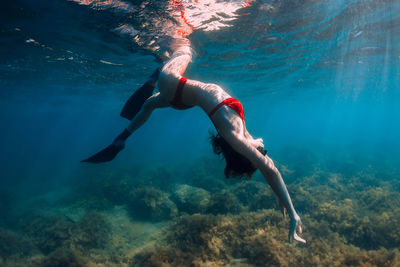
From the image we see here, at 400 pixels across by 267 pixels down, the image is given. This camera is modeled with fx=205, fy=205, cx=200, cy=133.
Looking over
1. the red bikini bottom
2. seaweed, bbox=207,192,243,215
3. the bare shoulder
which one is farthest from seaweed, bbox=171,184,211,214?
the red bikini bottom

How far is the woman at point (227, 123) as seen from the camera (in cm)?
253

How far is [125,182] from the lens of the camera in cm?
1727

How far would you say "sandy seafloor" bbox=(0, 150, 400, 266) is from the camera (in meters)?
5.54

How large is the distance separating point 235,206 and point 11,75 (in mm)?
21715

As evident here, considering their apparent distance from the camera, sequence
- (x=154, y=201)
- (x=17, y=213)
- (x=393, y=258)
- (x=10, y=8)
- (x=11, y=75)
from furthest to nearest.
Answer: (x=11, y=75) → (x=17, y=213) → (x=154, y=201) → (x=10, y=8) → (x=393, y=258)

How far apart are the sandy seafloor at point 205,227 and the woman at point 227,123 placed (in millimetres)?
3413

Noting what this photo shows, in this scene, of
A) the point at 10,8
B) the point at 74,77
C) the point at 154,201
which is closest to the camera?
the point at 10,8

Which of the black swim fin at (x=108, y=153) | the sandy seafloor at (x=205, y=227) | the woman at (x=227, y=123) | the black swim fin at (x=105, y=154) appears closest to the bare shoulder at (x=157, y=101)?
the woman at (x=227, y=123)

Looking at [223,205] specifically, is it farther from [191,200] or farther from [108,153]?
[108,153]

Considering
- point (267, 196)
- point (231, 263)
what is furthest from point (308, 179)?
point (231, 263)

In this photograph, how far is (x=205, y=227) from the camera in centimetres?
642

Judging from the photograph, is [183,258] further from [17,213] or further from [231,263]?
[17,213]

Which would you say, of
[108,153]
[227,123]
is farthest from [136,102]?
[227,123]

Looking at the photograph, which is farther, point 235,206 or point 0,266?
point 235,206
